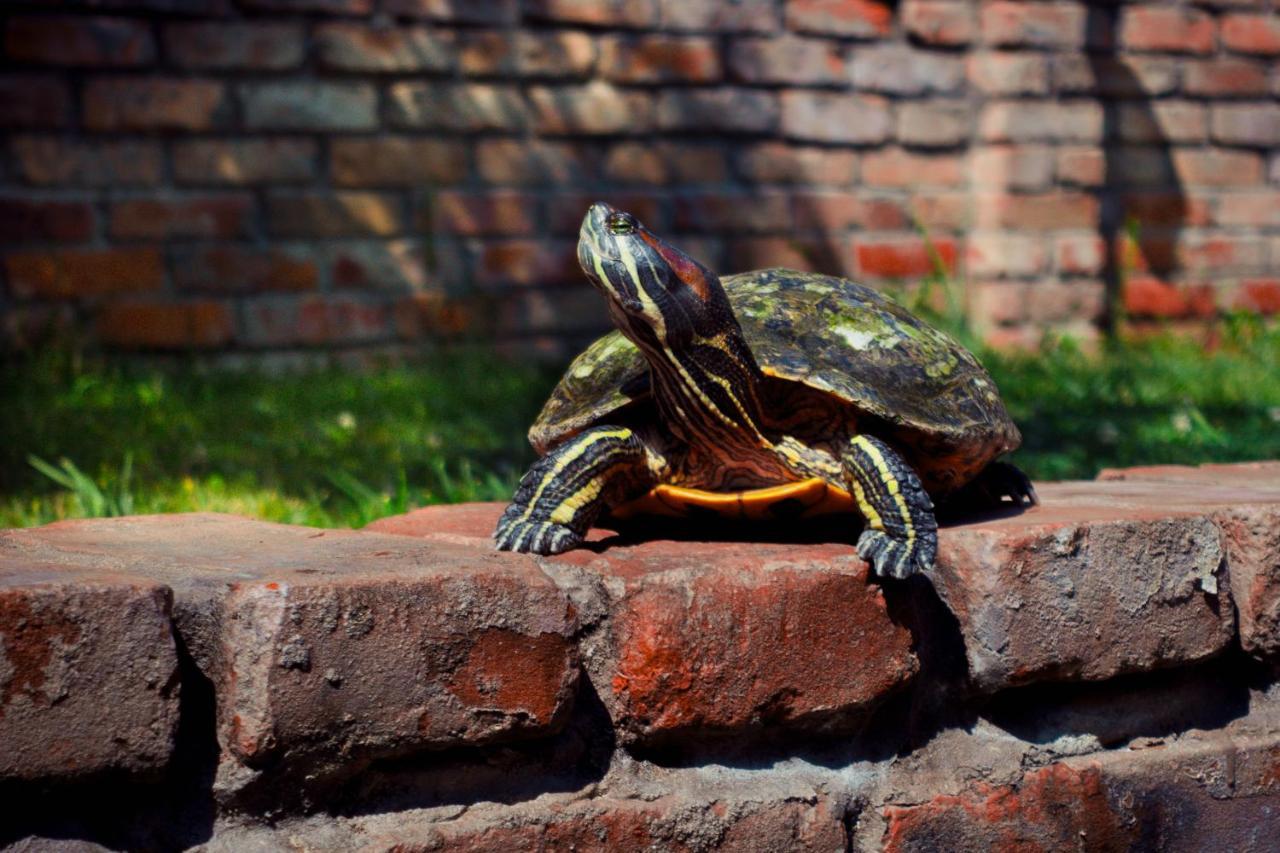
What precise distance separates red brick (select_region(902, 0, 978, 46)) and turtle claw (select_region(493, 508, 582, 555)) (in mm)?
4287

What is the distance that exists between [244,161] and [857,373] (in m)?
3.34

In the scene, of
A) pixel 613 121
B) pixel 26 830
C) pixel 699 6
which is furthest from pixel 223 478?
pixel 699 6

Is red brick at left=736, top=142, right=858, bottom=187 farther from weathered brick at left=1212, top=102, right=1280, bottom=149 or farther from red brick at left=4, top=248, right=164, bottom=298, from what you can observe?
red brick at left=4, top=248, right=164, bottom=298

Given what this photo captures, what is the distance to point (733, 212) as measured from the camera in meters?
5.59

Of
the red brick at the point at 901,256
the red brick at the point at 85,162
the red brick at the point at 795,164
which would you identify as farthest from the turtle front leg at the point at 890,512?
the red brick at the point at 901,256

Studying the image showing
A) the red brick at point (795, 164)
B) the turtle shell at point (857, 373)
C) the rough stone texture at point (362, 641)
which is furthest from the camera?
the red brick at point (795, 164)

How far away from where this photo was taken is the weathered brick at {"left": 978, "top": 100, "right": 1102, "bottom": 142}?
5801 mm

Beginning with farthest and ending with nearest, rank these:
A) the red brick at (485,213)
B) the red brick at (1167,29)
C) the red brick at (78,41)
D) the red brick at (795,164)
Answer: the red brick at (1167,29) < the red brick at (795,164) < the red brick at (485,213) < the red brick at (78,41)

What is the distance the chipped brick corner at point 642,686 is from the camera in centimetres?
157

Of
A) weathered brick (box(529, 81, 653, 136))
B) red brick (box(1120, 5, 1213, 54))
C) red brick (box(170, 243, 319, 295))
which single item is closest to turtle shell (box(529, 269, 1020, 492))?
red brick (box(170, 243, 319, 295))

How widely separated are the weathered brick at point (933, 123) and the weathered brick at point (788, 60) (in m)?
0.35

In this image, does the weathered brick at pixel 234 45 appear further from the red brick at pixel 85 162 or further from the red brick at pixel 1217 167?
the red brick at pixel 1217 167

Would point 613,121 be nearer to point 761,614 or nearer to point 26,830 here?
point 761,614

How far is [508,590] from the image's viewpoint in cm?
174
